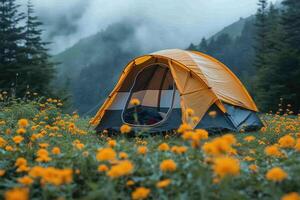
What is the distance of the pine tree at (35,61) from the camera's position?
27.2 m

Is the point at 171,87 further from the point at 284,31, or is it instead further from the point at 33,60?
the point at 33,60

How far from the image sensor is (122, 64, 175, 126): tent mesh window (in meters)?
9.61

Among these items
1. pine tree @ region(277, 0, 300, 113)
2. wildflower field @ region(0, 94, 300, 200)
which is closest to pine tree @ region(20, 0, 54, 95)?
pine tree @ region(277, 0, 300, 113)

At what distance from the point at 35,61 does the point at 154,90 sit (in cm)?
2122

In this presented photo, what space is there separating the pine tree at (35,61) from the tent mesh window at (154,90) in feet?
55.2

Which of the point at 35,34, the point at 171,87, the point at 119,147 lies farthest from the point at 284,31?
the point at 119,147

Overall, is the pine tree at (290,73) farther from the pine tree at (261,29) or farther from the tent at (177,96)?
the pine tree at (261,29)

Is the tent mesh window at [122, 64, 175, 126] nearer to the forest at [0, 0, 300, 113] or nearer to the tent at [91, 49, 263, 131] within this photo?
the tent at [91, 49, 263, 131]

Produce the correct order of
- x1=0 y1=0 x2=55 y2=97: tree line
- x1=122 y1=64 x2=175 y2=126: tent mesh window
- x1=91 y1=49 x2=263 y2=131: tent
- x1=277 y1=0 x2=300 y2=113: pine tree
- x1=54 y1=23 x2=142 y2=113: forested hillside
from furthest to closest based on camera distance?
x1=54 y1=23 x2=142 y2=113: forested hillside, x1=0 y1=0 x2=55 y2=97: tree line, x1=277 y1=0 x2=300 y2=113: pine tree, x1=122 y1=64 x2=175 y2=126: tent mesh window, x1=91 y1=49 x2=263 y2=131: tent

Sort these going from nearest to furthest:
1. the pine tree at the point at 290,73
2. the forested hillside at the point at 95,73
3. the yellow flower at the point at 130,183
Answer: the yellow flower at the point at 130,183
the pine tree at the point at 290,73
the forested hillside at the point at 95,73

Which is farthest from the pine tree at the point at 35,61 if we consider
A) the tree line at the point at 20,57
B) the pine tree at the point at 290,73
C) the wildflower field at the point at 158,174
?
the wildflower field at the point at 158,174

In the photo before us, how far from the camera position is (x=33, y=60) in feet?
95.1

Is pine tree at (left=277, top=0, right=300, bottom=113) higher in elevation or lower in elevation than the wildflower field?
lower

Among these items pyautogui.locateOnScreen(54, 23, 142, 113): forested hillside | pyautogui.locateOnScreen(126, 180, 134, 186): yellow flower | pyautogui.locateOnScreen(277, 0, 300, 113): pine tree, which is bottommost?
pyautogui.locateOnScreen(54, 23, 142, 113): forested hillside
